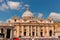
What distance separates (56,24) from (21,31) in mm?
14490

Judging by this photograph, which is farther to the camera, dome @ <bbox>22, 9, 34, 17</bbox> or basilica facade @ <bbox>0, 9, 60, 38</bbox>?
dome @ <bbox>22, 9, 34, 17</bbox>

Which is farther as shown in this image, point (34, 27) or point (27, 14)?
point (27, 14)

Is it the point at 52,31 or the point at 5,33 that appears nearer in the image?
the point at 5,33

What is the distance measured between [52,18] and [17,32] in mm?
15863

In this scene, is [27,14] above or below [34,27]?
above

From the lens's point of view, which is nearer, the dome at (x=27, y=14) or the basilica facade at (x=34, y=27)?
the basilica facade at (x=34, y=27)

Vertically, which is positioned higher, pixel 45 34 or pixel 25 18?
pixel 25 18

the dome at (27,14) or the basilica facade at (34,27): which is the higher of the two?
the dome at (27,14)

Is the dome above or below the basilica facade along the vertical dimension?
above

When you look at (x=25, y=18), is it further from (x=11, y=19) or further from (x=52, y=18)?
(x=52, y=18)

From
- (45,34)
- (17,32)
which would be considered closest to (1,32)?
(17,32)

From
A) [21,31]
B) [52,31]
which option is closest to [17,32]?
[21,31]

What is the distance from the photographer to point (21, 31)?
8369cm

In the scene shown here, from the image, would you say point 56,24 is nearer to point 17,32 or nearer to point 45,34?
point 45,34
